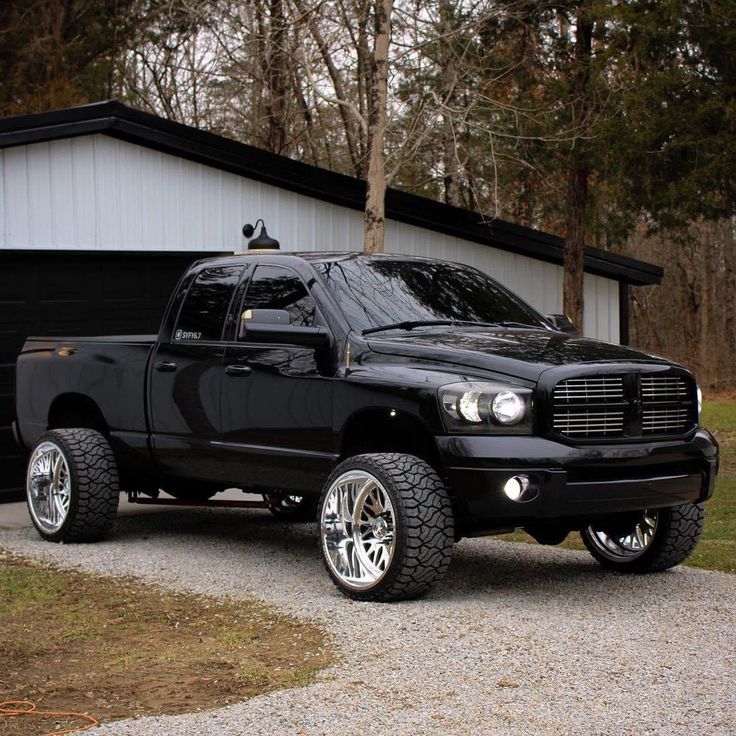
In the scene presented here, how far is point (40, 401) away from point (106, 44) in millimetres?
19825

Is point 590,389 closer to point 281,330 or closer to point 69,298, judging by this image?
point 281,330

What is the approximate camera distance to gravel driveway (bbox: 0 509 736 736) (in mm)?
5023

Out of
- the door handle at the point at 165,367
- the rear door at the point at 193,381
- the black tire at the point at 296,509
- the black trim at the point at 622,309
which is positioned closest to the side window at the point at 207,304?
the rear door at the point at 193,381

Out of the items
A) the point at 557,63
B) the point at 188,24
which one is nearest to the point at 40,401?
the point at 557,63

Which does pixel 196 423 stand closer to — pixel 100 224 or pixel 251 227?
pixel 100 224

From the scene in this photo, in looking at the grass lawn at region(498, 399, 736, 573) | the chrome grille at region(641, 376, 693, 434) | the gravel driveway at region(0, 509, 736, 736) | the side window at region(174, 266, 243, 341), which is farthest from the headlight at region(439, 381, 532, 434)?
the grass lawn at region(498, 399, 736, 573)

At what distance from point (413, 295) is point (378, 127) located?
6988mm

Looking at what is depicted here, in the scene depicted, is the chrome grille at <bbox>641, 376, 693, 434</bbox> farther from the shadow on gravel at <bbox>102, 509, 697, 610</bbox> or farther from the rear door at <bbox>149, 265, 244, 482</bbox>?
the rear door at <bbox>149, 265, 244, 482</bbox>

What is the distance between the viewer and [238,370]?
8523 millimetres

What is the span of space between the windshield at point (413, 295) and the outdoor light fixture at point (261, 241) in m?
5.07

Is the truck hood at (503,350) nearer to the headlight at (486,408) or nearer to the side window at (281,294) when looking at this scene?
the headlight at (486,408)

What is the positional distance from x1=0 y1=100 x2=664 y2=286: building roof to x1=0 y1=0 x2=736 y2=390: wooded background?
1.43 feet

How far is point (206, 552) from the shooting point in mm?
9461

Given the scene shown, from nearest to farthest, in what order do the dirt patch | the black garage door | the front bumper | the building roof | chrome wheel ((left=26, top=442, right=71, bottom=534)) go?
the dirt patch, the front bumper, chrome wheel ((left=26, top=442, right=71, bottom=534)), the black garage door, the building roof
